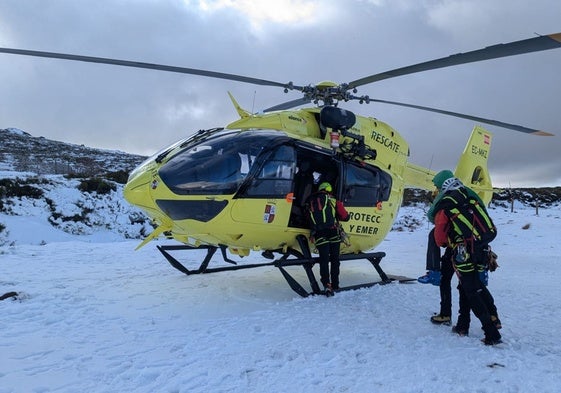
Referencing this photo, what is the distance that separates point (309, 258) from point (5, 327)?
12.9 ft

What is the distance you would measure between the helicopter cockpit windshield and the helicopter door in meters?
0.17

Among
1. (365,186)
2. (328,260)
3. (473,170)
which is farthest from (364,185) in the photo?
(473,170)

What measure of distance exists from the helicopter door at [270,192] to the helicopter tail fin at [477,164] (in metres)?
4.77

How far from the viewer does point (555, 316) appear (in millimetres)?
5664

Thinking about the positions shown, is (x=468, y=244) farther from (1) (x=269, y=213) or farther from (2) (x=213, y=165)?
(2) (x=213, y=165)

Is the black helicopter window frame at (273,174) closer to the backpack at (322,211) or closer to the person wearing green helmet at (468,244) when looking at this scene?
the backpack at (322,211)

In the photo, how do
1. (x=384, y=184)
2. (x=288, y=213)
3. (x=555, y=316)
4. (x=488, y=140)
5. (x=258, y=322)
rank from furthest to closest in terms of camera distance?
1. (x=488, y=140)
2. (x=384, y=184)
3. (x=288, y=213)
4. (x=555, y=316)
5. (x=258, y=322)

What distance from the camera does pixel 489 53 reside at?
4.79 meters

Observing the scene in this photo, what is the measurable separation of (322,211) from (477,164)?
5.03 metres

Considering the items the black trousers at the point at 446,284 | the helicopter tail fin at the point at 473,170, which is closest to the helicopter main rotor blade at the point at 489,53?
the black trousers at the point at 446,284

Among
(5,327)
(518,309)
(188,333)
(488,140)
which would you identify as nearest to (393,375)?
(188,333)

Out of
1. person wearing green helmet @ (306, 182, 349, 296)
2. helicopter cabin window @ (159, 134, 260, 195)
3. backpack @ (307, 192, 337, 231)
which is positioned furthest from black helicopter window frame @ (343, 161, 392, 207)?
helicopter cabin window @ (159, 134, 260, 195)

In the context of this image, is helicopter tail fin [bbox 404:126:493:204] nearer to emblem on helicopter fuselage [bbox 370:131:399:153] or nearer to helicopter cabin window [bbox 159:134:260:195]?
emblem on helicopter fuselage [bbox 370:131:399:153]

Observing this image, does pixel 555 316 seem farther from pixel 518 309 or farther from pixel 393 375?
pixel 393 375
